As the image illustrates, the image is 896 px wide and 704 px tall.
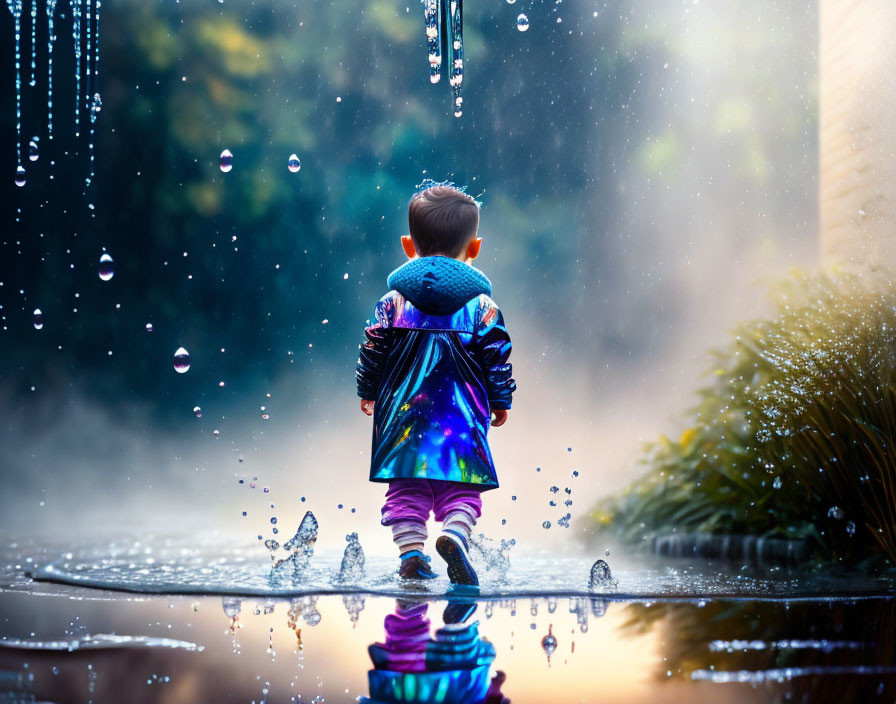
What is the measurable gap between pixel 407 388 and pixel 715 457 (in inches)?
75.6

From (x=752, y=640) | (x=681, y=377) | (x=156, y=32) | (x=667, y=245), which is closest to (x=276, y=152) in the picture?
(x=156, y=32)

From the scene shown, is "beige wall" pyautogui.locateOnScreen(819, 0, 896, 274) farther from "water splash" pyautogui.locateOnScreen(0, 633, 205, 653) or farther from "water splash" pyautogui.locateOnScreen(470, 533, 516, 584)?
"water splash" pyautogui.locateOnScreen(0, 633, 205, 653)

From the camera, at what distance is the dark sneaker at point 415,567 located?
2.39 metres

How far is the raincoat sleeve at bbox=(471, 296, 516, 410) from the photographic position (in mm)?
2629

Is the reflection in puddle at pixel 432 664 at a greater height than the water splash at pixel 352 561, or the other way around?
the water splash at pixel 352 561

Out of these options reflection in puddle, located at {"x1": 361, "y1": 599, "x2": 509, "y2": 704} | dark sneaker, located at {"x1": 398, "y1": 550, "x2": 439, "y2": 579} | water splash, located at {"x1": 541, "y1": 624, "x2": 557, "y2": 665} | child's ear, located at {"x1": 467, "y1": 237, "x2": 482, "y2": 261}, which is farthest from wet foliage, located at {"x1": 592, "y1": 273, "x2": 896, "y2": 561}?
reflection in puddle, located at {"x1": 361, "y1": 599, "x2": 509, "y2": 704}

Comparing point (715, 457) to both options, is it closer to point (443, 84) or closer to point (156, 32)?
point (443, 84)

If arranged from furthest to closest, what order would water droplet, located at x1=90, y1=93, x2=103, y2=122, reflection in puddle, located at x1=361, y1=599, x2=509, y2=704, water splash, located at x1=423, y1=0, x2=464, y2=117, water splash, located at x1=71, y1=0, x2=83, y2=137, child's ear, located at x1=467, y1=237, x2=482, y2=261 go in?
1. water droplet, located at x1=90, y1=93, x2=103, y2=122
2. water splash, located at x1=71, y1=0, x2=83, y2=137
3. water splash, located at x1=423, y1=0, x2=464, y2=117
4. child's ear, located at x1=467, y1=237, x2=482, y2=261
5. reflection in puddle, located at x1=361, y1=599, x2=509, y2=704

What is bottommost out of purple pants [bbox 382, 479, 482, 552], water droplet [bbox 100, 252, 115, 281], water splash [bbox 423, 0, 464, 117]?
purple pants [bbox 382, 479, 482, 552]

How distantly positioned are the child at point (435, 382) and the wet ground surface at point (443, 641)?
0.26 m

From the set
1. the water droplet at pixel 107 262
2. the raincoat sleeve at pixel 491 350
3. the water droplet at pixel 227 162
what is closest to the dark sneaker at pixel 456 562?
the raincoat sleeve at pixel 491 350

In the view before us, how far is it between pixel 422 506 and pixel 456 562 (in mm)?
301

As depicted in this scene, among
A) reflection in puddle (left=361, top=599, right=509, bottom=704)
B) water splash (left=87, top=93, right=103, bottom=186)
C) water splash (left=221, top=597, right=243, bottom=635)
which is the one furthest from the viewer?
water splash (left=87, top=93, right=103, bottom=186)

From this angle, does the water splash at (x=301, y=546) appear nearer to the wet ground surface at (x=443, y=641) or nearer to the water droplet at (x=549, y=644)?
the wet ground surface at (x=443, y=641)
